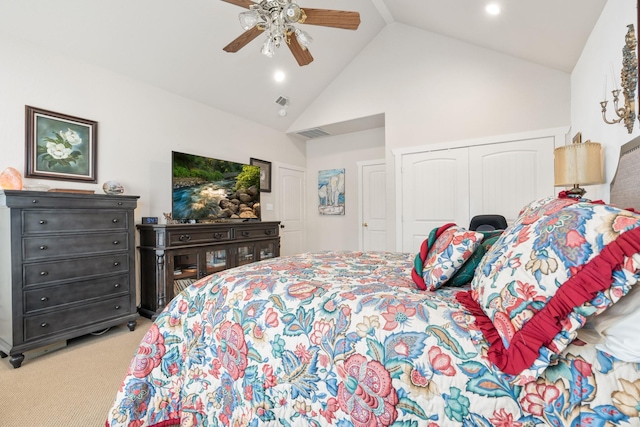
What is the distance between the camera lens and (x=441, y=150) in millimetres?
3982

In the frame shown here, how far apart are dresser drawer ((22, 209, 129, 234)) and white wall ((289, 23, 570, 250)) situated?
10.9 ft

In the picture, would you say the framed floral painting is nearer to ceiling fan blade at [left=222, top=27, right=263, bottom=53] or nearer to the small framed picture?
ceiling fan blade at [left=222, top=27, right=263, bottom=53]

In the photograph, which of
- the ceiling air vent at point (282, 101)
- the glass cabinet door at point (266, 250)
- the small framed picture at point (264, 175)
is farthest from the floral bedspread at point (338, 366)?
the ceiling air vent at point (282, 101)

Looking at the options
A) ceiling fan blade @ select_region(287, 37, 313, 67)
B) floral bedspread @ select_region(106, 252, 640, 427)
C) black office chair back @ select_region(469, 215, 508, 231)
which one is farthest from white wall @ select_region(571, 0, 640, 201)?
ceiling fan blade @ select_region(287, 37, 313, 67)

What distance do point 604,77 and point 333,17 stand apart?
1.96 m

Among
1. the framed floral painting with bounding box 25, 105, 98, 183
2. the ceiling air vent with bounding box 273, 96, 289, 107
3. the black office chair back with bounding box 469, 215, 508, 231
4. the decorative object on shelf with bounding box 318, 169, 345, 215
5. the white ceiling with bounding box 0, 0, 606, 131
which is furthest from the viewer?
the decorative object on shelf with bounding box 318, 169, 345, 215

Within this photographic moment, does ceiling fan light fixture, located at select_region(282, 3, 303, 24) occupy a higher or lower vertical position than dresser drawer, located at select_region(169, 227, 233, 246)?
higher

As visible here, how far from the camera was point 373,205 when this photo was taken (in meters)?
5.20

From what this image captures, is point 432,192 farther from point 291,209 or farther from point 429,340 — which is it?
point 429,340

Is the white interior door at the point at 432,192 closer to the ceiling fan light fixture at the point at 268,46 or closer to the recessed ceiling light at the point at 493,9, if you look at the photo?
the recessed ceiling light at the point at 493,9

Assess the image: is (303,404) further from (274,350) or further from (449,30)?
(449,30)

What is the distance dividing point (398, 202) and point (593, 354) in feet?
11.7

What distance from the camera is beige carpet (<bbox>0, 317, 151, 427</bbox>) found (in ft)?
5.40

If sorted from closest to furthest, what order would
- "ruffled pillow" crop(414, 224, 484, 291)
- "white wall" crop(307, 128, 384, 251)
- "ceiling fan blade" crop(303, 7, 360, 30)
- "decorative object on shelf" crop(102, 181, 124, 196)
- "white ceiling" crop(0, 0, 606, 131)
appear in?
"ruffled pillow" crop(414, 224, 484, 291), "ceiling fan blade" crop(303, 7, 360, 30), "white ceiling" crop(0, 0, 606, 131), "decorative object on shelf" crop(102, 181, 124, 196), "white wall" crop(307, 128, 384, 251)
